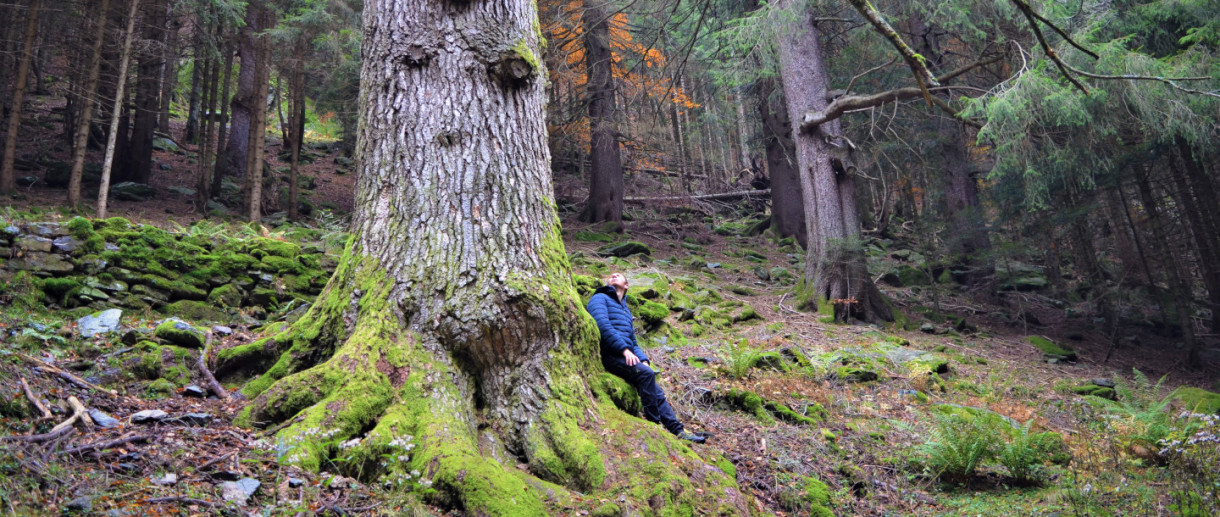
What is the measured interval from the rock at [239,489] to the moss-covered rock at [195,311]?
134 inches

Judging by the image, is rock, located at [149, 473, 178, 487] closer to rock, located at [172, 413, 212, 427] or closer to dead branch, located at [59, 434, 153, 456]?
dead branch, located at [59, 434, 153, 456]

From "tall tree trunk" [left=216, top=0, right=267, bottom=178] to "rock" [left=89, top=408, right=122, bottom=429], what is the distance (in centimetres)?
1249

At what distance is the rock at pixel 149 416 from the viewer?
3408mm

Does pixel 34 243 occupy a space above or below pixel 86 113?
below

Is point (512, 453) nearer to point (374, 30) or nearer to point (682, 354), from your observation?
point (374, 30)

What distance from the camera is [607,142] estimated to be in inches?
564

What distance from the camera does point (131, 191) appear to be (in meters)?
13.3

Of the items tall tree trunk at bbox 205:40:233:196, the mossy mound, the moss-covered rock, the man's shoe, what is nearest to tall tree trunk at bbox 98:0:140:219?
tall tree trunk at bbox 205:40:233:196

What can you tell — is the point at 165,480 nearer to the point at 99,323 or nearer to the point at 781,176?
the point at 99,323

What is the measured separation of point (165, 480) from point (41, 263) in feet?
13.2

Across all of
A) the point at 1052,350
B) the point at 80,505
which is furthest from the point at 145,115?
the point at 1052,350

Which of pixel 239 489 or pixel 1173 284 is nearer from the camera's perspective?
pixel 239 489

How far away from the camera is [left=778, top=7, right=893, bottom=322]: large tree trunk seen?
35.1 feet

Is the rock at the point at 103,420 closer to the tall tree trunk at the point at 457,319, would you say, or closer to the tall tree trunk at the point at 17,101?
the tall tree trunk at the point at 457,319
